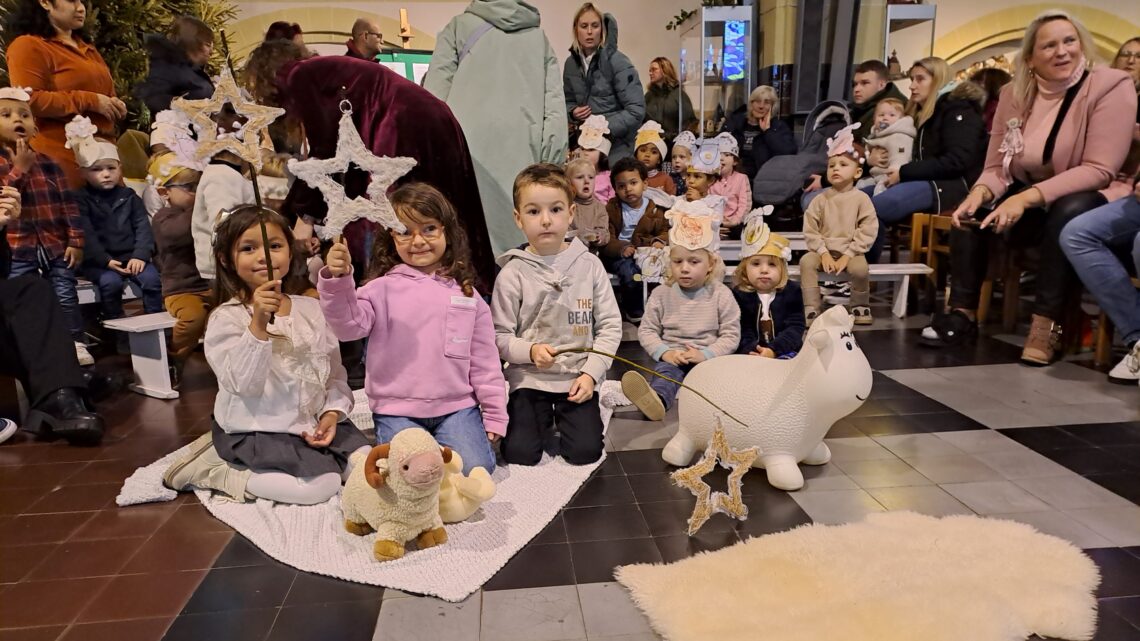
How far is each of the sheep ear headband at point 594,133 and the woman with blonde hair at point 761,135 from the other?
71.3 inches

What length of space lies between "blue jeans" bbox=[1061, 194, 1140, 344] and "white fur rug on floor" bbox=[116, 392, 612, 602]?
2679mm

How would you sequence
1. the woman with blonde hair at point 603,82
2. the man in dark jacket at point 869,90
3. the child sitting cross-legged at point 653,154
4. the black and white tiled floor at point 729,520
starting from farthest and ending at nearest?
1. the man in dark jacket at point 869,90
2. the child sitting cross-legged at point 653,154
3. the woman with blonde hair at point 603,82
4. the black and white tiled floor at point 729,520

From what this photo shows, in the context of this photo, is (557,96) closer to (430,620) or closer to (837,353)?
(837,353)

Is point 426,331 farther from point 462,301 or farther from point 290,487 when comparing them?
point 290,487

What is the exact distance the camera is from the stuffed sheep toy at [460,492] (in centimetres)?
231

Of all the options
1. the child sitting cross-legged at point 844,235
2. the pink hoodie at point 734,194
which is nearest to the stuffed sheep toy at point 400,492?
the child sitting cross-legged at point 844,235

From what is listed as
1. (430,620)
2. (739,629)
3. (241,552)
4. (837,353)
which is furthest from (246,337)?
(837,353)

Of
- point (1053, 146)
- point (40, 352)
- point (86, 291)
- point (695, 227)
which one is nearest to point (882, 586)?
point (695, 227)

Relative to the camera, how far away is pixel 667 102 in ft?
26.3

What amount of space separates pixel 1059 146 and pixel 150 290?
5161 millimetres

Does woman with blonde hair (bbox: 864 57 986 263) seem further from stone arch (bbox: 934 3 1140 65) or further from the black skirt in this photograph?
stone arch (bbox: 934 3 1140 65)

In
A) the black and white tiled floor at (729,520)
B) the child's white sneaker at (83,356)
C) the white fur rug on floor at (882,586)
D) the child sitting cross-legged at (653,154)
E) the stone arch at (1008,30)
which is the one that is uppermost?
the stone arch at (1008,30)

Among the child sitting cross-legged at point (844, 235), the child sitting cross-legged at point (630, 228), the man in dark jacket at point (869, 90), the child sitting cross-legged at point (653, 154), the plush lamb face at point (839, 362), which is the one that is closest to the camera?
the plush lamb face at point (839, 362)

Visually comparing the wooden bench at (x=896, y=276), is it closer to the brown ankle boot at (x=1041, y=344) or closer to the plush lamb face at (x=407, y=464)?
the brown ankle boot at (x=1041, y=344)
